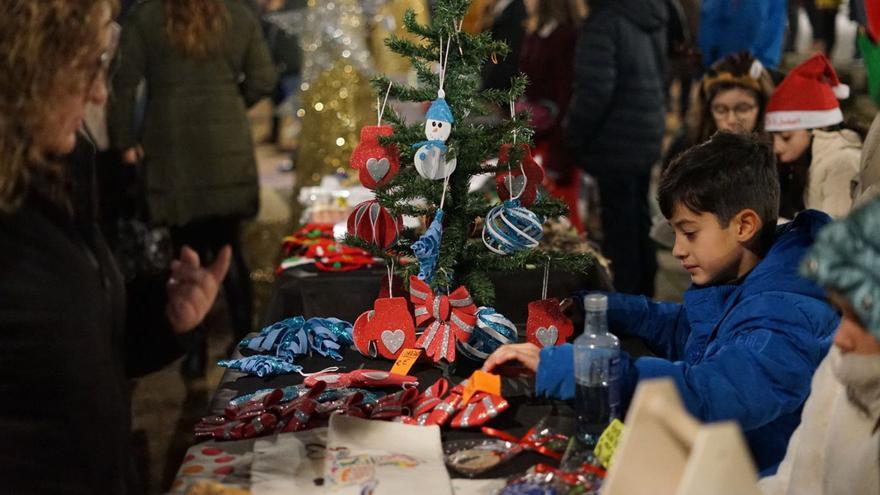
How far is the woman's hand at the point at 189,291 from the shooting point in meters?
1.93

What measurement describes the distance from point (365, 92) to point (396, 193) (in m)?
2.83

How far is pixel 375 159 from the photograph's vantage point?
8.02ft

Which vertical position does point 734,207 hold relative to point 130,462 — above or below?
above

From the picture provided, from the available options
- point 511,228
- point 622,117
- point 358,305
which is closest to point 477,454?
point 511,228

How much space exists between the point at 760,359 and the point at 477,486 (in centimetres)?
61

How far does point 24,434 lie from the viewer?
1.51 metres

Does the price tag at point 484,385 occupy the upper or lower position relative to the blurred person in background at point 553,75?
lower

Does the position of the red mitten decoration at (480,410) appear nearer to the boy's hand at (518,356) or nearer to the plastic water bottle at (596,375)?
the boy's hand at (518,356)

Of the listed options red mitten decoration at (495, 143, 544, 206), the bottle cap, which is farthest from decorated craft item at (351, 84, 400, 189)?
the bottle cap

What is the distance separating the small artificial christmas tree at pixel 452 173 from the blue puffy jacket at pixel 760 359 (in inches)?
17.2

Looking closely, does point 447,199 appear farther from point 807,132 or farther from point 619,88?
point 619,88

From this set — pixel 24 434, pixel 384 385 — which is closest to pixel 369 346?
pixel 384 385

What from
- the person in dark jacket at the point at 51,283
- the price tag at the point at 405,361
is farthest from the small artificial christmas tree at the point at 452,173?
the person in dark jacket at the point at 51,283

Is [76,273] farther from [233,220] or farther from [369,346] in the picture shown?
[233,220]
